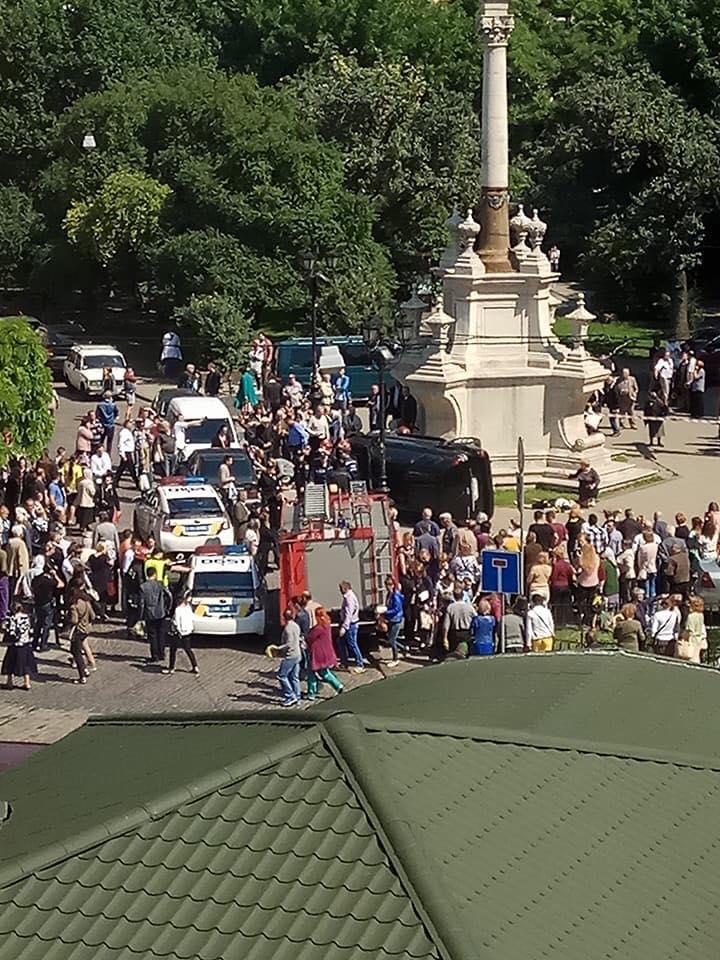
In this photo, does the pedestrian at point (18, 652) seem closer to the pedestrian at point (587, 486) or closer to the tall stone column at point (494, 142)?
the pedestrian at point (587, 486)

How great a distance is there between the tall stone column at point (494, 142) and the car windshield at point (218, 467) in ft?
19.7

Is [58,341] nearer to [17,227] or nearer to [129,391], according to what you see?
[17,227]

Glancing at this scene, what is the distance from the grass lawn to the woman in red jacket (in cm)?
2588

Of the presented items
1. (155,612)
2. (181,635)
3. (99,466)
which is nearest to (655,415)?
(99,466)

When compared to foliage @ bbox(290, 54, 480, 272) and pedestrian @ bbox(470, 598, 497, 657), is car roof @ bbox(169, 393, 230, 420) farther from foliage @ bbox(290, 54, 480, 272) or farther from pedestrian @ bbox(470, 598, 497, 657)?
foliage @ bbox(290, 54, 480, 272)

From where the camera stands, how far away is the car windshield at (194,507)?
26.9m

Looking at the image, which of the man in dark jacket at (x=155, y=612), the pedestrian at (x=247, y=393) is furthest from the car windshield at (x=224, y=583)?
the pedestrian at (x=247, y=393)

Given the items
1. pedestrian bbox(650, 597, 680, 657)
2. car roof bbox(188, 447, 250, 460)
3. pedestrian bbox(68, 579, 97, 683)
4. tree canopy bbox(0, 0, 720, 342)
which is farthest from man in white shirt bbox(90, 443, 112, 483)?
tree canopy bbox(0, 0, 720, 342)

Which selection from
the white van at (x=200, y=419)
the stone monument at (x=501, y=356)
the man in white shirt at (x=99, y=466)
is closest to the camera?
the man in white shirt at (x=99, y=466)

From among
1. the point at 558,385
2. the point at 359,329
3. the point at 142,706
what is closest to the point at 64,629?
the point at 142,706

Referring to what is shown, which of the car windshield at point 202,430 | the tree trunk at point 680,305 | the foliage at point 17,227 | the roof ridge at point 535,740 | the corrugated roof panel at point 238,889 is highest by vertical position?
the foliage at point 17,227

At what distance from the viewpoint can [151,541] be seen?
26156 millimetres

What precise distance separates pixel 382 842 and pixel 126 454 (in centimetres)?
2394

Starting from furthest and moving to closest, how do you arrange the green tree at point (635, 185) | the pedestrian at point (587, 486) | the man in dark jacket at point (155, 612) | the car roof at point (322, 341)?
the green tree at point (635, 185)
the car roof at point (322, 341)
the pedestrian at point (587, 486)
the man in dark jacket at point (155, 612)
